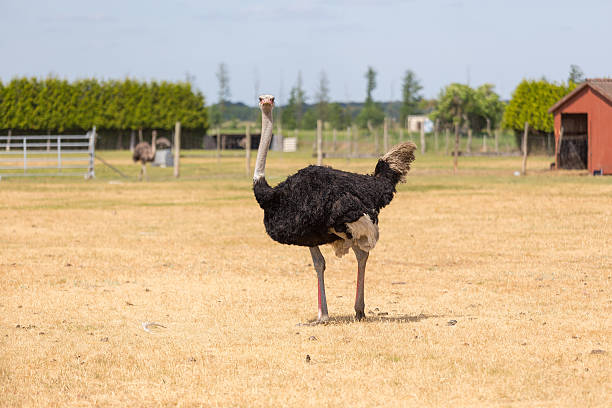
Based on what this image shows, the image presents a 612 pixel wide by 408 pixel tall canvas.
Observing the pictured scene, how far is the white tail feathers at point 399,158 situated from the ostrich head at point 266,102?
49.7 inches

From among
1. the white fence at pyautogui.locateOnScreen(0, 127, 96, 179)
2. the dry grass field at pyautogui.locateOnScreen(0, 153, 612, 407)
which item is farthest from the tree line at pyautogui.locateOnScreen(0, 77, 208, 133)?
the dry grass field at pyautogui.locateOnScreen(0, 153, 612, 407)

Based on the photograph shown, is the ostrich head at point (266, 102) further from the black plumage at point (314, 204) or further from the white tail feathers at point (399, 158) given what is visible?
the white tail feathers at point (399, 158)

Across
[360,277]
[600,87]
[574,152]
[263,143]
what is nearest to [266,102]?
[263,143]

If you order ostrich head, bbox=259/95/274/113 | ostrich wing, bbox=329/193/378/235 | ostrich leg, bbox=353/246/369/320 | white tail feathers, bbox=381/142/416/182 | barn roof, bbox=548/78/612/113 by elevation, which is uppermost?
barn roof, bbox=548/78/612/113

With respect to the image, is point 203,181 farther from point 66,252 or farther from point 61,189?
point 66,252

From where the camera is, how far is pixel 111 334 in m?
8.73

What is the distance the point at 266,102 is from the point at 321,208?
4.16 feet

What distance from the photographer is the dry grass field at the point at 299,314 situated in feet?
21.9

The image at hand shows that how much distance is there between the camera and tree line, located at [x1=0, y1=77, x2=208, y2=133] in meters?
69.1

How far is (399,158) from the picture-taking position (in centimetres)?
941

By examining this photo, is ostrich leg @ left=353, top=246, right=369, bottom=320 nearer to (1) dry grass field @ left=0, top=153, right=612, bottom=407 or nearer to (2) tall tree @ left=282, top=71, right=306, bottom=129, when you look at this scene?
(1) dry grass field @ left=0, top=153, right=612, bottom=407

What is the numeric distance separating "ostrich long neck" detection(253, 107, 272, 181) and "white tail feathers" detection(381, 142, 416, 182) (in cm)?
121

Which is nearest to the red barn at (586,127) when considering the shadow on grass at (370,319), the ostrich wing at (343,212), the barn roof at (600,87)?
the barn roof at (600,87)

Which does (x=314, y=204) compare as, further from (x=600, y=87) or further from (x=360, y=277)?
(x=600, y=87)
